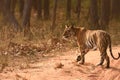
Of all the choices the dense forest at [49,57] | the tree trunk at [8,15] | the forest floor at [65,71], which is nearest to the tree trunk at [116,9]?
the dense forest at [49,57]

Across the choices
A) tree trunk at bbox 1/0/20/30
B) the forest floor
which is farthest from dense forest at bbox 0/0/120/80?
tree trunk at bbox 1/0/20/30

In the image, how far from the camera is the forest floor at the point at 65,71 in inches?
340

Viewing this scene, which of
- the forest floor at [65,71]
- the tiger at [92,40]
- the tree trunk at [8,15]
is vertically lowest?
the forest floor at [65,71]

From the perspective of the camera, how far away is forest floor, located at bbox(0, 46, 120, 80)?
8633mm

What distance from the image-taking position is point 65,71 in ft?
29.8

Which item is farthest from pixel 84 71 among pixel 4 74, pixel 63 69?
pixel 4 74

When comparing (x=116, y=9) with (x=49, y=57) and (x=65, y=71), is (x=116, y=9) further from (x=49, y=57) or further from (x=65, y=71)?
(x=65, y=71)

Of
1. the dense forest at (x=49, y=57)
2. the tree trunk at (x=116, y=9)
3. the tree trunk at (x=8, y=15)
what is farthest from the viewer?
the tree trunk at (x=116, y=9)

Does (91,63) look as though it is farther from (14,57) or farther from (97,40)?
(14,57)

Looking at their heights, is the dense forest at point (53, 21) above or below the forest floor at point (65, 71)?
above

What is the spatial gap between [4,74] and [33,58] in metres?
2.11

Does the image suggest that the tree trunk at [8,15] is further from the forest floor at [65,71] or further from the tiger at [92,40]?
the tiger at [92,40]

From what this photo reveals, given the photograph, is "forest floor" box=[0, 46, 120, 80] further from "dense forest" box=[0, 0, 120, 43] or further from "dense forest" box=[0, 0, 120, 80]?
"dense forest" box=[0, 0, 120, 43]

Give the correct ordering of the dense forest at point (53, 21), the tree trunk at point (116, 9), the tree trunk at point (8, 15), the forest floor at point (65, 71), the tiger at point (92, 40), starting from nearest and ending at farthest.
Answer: the forest floor at point (65, 71), the tiger at point (92, 40), the dense forest at point (53, 21), the tree trunk at point (8, 15), the tree trunk at point (116, 9)
